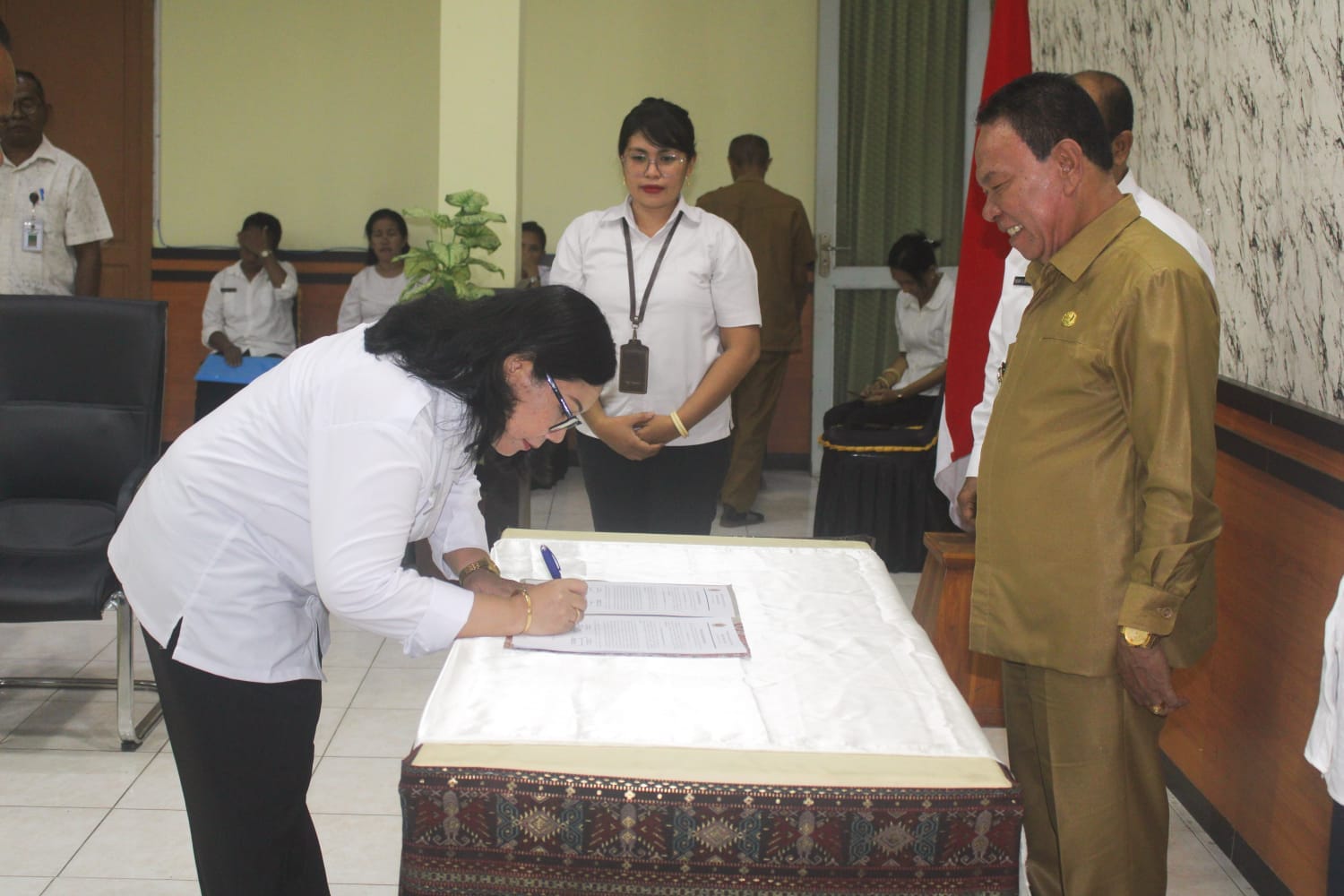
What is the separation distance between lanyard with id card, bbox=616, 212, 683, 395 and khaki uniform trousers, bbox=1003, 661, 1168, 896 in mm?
1198

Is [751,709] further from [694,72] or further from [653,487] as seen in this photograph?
[694,72]

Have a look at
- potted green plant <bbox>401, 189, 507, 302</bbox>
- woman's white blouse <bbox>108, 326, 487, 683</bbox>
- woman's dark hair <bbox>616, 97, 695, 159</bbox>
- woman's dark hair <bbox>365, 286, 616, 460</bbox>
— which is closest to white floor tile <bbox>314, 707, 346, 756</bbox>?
potted green plant <bbox>401, 189, 507, 302</bbox>

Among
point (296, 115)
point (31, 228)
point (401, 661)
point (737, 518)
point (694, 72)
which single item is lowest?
point (401, 661)

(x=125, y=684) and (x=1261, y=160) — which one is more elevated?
(x=1261, y=160)

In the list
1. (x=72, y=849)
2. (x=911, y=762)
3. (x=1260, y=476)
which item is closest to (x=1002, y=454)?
(x=911, y=762)

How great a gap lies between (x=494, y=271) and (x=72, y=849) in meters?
2.17

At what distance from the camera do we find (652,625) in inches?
71.2

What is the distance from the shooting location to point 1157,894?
1.98 meters

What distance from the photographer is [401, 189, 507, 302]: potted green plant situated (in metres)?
3.97

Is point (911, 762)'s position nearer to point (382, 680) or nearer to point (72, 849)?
point (72, 849)

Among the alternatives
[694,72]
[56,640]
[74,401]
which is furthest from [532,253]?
[74,401]

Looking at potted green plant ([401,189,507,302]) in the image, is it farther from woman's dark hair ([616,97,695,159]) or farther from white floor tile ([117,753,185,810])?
white floor tile ([117,753,185,810])

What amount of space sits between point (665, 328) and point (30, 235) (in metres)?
2.62

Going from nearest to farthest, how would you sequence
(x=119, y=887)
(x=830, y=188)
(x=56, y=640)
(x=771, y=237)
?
(x=119, y=887)
(x=56, y=640)
(x=771, y=237)
(x=830, y=188)
